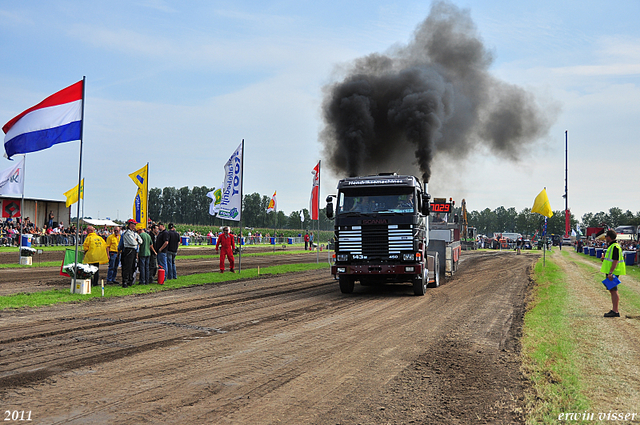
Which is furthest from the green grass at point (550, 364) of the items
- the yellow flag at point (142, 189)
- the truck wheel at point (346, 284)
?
the yellow flag at point (142, 189)

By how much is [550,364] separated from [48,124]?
1206 cm

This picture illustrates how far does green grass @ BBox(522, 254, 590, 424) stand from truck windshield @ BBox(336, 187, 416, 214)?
4110 mm

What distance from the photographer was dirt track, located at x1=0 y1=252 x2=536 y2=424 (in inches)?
179

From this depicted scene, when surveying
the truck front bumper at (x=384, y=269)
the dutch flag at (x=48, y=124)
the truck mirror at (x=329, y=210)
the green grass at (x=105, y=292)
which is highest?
the dutch flag at (x=48, y=124)

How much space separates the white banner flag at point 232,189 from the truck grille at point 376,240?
263 inches

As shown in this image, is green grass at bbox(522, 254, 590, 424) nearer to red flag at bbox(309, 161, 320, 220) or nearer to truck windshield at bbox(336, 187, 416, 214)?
truck windshield at bbox(336, 187, 416, 214)

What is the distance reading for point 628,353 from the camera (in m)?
6.79

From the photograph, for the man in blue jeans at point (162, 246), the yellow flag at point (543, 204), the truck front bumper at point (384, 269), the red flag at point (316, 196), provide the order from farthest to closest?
the red flag at point (316, 196), the yellow flag at point (543, 204), the man in blue jeans at point (162, 246), the truck front bumper at point (384, 269)

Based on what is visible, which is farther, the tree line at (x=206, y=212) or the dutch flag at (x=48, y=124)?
the tree line at (x=206, y=212)

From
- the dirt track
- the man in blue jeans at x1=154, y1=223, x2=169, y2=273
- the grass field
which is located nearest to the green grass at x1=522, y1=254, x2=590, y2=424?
the grass field

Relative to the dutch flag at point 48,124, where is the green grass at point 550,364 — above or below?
below

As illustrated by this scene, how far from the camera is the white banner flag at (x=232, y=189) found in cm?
1939

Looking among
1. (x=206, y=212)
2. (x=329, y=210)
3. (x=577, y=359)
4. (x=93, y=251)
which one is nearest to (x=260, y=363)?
(x=577, y=359)

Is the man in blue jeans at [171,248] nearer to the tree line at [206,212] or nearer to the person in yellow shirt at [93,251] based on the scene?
the person in yellow shirt at [93,251]
